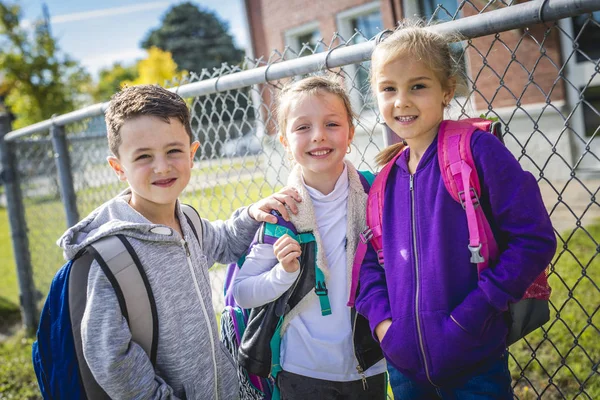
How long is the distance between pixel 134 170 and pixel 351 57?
0.91m

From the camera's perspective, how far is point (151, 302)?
1.59 metres

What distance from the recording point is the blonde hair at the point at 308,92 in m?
1.85

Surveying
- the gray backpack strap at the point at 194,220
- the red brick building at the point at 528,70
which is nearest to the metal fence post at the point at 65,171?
the gray backpack strap at the point at 194,220

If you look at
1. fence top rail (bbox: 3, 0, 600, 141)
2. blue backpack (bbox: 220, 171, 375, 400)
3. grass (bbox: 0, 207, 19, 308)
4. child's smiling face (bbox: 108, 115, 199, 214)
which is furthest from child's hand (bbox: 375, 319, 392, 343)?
grass (bbox: 0, 207, 19, 308)

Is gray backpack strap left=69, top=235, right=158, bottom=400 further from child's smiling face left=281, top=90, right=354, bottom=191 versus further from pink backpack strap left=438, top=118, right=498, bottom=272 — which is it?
pink backpack strap left=438, top=118, right=498, bottom=272

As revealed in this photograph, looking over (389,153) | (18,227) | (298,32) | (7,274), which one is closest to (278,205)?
(389,153)

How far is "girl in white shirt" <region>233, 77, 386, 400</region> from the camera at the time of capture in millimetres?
1741

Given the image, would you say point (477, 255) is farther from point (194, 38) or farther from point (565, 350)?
point (194, 38)

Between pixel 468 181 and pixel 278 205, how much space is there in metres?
0.69

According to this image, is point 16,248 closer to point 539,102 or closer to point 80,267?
point 80,267

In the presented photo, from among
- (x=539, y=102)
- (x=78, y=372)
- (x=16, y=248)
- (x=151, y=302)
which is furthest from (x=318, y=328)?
(x=539, y=102)

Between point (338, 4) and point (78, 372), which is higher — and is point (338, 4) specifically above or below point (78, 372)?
above

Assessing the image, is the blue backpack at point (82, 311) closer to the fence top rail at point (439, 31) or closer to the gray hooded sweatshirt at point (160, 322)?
the gray hooded sweatshirt at point (160, 322)

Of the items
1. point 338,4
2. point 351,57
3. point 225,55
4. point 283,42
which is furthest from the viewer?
point 225,55
